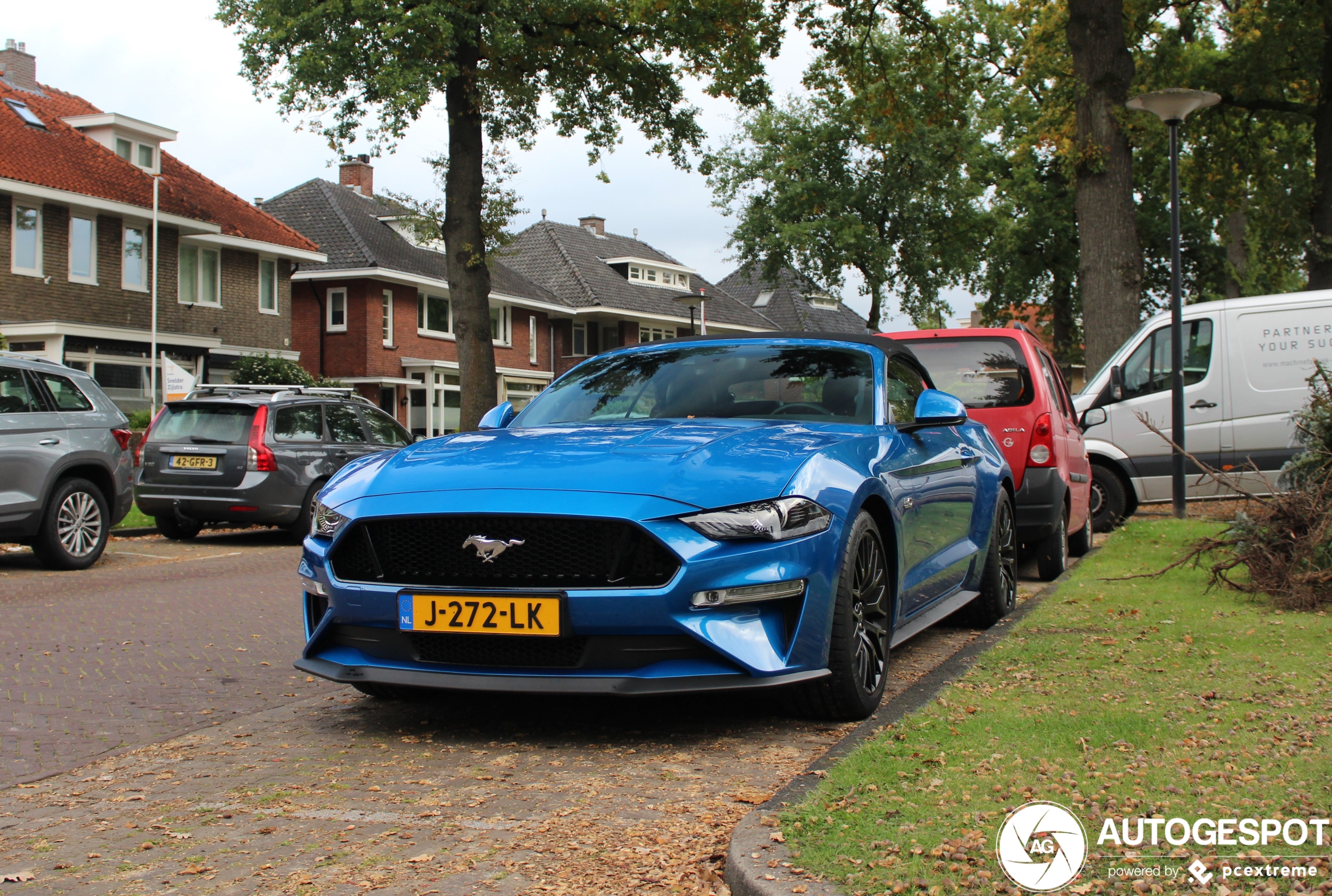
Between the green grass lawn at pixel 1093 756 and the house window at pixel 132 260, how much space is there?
94.5 ft

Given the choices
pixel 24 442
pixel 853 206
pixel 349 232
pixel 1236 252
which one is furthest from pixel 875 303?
pixel 24 442

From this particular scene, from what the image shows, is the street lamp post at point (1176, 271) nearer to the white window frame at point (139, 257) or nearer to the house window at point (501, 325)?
the white window frame at point (139, 257)

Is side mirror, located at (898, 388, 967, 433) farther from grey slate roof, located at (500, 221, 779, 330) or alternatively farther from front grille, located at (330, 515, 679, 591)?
grey slate roof, located at (500, 221, 779, 330)

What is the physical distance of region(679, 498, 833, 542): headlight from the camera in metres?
4.09

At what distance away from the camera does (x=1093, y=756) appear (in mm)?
3754

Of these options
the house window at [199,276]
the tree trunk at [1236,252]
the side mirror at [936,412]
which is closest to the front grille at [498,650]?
the side mirror at [936,412]

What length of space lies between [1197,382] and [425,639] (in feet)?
37.6

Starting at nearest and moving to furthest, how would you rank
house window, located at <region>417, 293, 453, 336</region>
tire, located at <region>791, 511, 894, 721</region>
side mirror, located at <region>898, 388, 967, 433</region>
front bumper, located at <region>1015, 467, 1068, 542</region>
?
tire, located at <region>791, 511, 894, 721</region>, side mirror, located at <region>898, 388, 967, 433</region>, front bumper, located at <region>1015, 467, 1068, 542</region>, house window, located at <region>417, 293, 453, 336</region>

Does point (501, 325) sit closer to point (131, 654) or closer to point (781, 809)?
point (131, 654)

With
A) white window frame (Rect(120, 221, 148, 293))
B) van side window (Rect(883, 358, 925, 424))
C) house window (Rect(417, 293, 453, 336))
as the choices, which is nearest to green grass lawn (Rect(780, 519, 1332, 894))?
van side window (Rect(883, 358, 925, 424))

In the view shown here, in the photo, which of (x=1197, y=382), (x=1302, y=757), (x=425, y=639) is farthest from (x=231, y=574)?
(x=1197, y=382)

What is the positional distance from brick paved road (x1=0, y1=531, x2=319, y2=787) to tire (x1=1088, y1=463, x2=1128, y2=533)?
28.4 ft

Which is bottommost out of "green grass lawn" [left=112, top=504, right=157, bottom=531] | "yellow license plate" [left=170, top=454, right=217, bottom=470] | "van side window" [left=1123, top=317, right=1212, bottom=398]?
"green grass lawn" [left=112, top=504, right=157, bottom=531]

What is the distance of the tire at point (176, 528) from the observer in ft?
47.1
